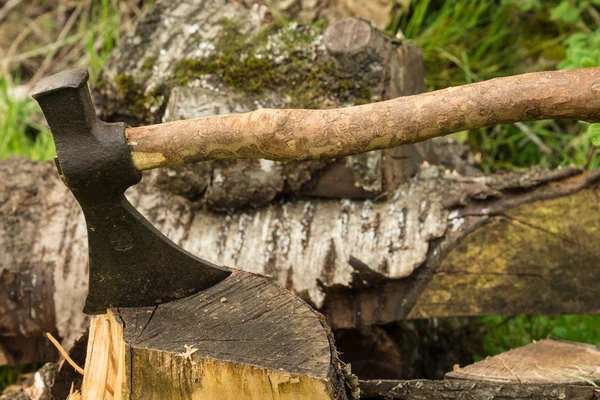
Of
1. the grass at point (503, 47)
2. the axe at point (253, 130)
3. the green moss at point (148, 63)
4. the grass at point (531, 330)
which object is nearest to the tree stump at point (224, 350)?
→ the axe at point (253, 130)

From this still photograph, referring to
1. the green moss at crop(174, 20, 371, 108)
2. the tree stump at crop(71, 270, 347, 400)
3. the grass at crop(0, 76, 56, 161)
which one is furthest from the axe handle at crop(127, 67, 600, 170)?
the grass at crop(0, 76, 56, 161)

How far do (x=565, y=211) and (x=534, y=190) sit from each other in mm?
127

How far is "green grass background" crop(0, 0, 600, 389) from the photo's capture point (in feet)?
13.5

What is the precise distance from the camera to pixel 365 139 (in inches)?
72.1

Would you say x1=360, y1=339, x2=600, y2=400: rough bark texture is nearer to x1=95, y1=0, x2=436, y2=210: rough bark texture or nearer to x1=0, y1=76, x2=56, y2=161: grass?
x1=95, y1=0, x2=436, y2=210: rough bark texture

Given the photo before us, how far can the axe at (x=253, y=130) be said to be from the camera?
1.79m

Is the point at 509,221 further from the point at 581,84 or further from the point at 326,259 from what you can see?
the point at 581,84

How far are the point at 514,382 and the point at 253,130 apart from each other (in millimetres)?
1015

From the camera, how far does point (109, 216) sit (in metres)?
1.88

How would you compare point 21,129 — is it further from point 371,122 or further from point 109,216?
point 371,122

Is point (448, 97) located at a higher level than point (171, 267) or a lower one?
higher

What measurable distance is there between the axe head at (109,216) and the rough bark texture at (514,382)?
1.98 ft

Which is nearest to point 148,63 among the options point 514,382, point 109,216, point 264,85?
point 264,85

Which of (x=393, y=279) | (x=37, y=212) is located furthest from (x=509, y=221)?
(x=37, y=212)
